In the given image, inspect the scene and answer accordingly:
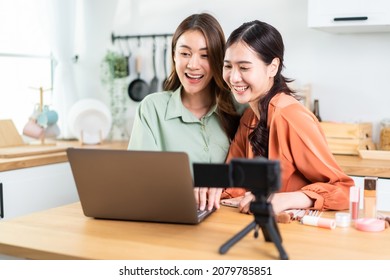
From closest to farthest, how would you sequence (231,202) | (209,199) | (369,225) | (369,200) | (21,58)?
(369,225)
(369,200)
(209,199)
(231,202)
(21,58)

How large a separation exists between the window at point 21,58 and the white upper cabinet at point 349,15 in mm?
1774

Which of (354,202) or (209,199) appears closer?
(354,202)

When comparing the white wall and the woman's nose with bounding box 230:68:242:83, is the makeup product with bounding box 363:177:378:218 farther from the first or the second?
the white wall

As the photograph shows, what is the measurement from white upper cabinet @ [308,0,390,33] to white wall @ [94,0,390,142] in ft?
0.56

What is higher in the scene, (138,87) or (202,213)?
(138,87)

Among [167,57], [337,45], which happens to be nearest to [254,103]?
[337,45]

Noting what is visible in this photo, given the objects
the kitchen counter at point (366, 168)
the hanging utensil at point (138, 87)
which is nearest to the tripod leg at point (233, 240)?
the kitchen counter at point (366, 168)

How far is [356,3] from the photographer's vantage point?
2.92 m

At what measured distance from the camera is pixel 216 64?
2006mm

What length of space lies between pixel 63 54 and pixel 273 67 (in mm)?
2446

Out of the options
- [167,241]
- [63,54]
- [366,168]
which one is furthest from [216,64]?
[63,54]

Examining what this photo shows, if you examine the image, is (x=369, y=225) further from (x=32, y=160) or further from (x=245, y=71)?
(x=32, y=160)

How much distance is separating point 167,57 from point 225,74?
196 centimetres

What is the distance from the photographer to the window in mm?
3520
